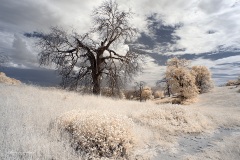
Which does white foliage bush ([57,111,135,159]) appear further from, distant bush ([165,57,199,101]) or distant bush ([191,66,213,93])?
distant bush ([191,66,213,93])

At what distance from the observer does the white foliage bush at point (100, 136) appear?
766 cm

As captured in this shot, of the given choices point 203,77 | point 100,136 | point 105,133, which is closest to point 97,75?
point 105,133

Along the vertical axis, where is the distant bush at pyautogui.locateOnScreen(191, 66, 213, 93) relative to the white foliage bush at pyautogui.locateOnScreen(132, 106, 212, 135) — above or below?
above

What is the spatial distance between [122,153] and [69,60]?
17.9m

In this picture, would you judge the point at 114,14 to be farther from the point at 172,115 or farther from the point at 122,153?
the point at 122,153

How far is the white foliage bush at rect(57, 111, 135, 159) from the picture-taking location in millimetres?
7660

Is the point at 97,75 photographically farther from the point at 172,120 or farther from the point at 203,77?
the point at 203,77

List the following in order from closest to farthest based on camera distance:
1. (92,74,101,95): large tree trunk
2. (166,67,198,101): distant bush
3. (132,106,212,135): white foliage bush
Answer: (132,106,212,135): white foliage bush, (92,74,101,95): large tree trunk, (166,67,198,101): distant bush

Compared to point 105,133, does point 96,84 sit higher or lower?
higher

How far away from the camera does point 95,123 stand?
821cm

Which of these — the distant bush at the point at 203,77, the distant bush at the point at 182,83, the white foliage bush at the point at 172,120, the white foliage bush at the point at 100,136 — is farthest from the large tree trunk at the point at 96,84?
the distant bush at the point at 203,77

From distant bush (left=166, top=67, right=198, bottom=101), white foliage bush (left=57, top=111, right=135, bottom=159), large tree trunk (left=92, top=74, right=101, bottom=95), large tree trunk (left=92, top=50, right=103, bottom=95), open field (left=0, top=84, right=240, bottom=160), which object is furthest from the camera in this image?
distant bush (left=166, top=67, right=198, bottom=101)

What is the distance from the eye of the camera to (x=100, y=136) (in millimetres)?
7855

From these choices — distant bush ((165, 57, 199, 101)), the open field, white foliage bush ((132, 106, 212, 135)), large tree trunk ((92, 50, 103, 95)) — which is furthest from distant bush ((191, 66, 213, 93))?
the open field
